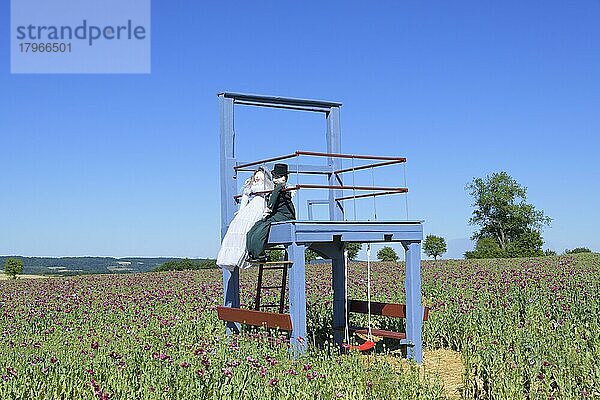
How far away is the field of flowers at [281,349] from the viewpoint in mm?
7707

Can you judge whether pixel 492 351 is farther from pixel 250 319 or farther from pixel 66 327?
pixel 66 327

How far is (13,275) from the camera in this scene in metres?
46.0

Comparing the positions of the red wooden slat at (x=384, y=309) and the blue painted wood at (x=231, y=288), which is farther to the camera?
the blue painted wood at (x=231, y=288)

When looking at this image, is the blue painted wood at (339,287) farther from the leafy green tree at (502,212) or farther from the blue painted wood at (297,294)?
the leafy green tree at (502,212)

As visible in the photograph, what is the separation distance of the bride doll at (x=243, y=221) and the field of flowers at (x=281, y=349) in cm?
115

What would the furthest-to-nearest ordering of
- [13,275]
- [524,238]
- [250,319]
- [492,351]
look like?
[524,238], [13,275], [250,319], [492,351]

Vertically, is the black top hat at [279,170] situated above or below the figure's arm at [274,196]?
above

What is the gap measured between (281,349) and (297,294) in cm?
74

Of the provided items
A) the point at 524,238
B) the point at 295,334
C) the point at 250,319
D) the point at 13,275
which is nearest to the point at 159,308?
the point at 250,319

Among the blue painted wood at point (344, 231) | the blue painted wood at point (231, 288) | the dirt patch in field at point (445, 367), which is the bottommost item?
the dirt patch in field at point (445, 367)

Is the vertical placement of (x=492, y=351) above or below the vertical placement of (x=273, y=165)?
below

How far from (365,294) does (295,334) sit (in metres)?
7.55

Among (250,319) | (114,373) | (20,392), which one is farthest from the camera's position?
(250,319)

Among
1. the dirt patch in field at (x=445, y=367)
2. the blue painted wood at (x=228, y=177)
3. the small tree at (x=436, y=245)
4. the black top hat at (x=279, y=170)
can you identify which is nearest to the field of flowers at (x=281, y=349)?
the dirt patch in field at (x=445, y=367)
